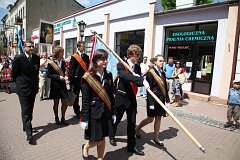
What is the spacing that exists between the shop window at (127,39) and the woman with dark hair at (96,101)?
9.81m

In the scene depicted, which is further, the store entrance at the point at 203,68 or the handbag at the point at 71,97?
the store entrance at the point at 203,68

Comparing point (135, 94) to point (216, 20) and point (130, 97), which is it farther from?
point (216, 20)

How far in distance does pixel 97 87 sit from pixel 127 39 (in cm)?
1111

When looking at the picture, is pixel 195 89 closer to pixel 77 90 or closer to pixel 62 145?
pixel 77 90

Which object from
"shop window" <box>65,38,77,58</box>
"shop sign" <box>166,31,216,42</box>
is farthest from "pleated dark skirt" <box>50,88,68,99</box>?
"shop window" <box>65,38,77,58</box>

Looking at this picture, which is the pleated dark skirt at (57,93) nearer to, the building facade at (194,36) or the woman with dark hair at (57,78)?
the woman with dark hair at (57,78)

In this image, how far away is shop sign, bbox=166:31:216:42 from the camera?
926 cm

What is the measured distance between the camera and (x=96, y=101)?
114 inches

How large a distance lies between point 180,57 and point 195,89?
1.83 meters

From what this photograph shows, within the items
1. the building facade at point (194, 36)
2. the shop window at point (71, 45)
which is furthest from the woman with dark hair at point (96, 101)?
the shop window at point (71, 45)

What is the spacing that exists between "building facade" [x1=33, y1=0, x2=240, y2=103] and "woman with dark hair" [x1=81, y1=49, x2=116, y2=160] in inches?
275

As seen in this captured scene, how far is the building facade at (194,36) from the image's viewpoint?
26.9 ft

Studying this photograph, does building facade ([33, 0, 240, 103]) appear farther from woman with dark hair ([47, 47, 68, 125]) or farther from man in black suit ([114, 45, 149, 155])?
woman with dark hair ([47, 47, 68, 125])

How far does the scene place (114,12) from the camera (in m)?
14.0
